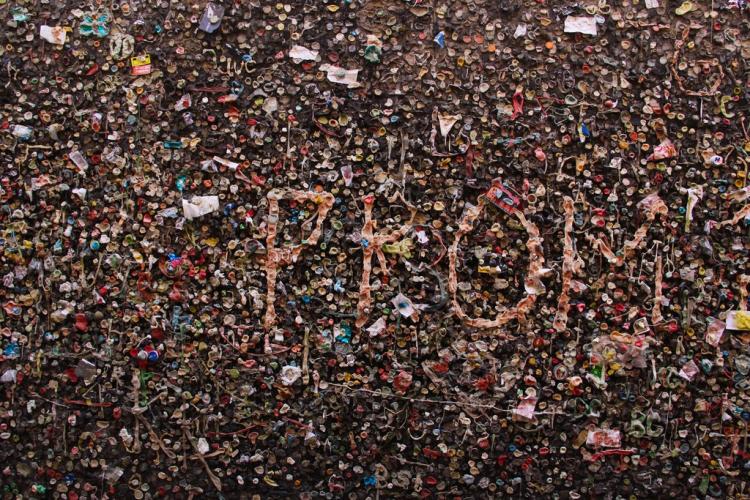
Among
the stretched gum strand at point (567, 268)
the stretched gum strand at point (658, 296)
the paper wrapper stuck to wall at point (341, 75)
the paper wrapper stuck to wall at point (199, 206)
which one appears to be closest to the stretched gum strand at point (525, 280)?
the stretched gum strand at point (567, 268)

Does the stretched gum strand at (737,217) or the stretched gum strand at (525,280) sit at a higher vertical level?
the stretched gum strand at (737,217)

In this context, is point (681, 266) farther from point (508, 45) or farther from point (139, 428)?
point (139, 428)

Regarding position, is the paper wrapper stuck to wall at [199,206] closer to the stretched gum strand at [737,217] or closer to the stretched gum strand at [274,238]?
the stretched gum strand at [274,238]

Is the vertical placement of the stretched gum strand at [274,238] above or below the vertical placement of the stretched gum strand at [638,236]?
below

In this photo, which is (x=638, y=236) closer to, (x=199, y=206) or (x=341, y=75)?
(x=341, y=75)

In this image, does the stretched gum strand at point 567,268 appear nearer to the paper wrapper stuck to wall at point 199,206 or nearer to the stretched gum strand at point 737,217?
the stretched gum strand at point 737,217

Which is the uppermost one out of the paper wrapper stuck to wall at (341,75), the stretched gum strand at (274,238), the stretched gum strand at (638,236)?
the paper wrapper stuck to wall at (341,75)

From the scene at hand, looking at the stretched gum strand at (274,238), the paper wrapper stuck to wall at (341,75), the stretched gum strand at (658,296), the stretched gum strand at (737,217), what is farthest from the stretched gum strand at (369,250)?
the stretched gum strand at (737,217)

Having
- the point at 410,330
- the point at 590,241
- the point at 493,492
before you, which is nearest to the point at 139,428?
the point at 410,330

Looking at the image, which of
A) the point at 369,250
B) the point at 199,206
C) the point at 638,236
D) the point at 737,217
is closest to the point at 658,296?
the point at 638,236
